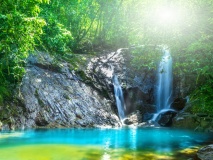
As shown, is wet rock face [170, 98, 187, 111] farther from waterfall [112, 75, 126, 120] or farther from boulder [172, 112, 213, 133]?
waterfall [112, 75, 126, 120]

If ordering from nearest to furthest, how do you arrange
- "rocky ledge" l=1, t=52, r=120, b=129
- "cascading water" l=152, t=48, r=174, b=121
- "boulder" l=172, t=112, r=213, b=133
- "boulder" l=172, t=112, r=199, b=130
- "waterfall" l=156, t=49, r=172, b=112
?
"rocky ledge" l=1, t=52, r=120, b=129, "boulder" l=172, t=112, r=213, b=133, "boulder" l=172, t=112, r=199, b=130, "cascading water" l=152, t=48, r=174, b=121, "waterfall" l=156, t=49, r=172, b=112

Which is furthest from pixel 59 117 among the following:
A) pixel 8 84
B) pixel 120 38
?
pixel 120 38

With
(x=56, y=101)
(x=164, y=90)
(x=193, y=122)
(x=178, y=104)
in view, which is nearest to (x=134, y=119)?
(x=178, y=104)

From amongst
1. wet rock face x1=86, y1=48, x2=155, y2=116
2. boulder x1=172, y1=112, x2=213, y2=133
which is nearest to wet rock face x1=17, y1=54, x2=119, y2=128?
wet rock face x1=86, y1=48, x2=155, y2=116

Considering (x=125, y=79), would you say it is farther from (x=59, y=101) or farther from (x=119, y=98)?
(x=59, y=101)

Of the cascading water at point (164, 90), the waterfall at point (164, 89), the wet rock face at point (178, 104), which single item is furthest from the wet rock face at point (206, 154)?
the waterfall at point (164, 89)

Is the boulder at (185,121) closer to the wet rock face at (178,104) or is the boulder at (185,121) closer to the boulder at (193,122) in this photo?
the boulder at (193,122)

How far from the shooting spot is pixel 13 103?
14.2 m

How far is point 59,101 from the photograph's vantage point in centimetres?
1577

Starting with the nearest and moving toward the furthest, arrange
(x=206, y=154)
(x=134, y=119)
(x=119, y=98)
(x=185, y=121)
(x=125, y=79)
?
1. (x=206, y=154)
2. (x=185, y=121)
3. (x=134, y=119)
4. (x=119, y=98)
5. (x=125, y=79)

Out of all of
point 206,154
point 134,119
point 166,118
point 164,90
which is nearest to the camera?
point 206,154

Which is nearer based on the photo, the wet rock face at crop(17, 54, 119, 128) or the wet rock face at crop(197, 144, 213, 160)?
the wet rock face at crop(197, 144, 213, 160)

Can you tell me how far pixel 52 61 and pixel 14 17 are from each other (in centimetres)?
891

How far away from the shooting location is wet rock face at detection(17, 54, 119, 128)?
1455 cm
